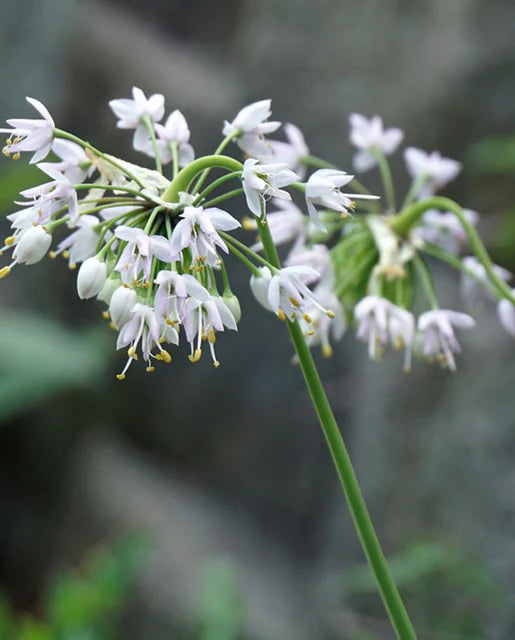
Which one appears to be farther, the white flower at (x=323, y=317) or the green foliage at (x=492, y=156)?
the green foliage at (x=492, y=156)

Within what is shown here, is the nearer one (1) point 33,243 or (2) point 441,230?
(1) point 33,243

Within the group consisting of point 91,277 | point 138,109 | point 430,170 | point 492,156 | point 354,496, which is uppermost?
point 492,156

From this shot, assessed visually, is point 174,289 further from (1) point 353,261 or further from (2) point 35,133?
(1) point 353,261

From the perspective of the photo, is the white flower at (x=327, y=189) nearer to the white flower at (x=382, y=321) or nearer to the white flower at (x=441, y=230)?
the white flower at (x=382, y=321)

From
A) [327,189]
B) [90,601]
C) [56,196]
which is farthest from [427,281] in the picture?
[90,601]

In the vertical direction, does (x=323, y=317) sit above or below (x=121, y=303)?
above

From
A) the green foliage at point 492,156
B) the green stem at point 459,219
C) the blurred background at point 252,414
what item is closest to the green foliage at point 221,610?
the blurred background at point 252,414

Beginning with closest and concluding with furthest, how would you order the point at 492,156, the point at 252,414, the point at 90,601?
1. the point at 90,601
2. the point at 492,156
3. the point at 252,414
